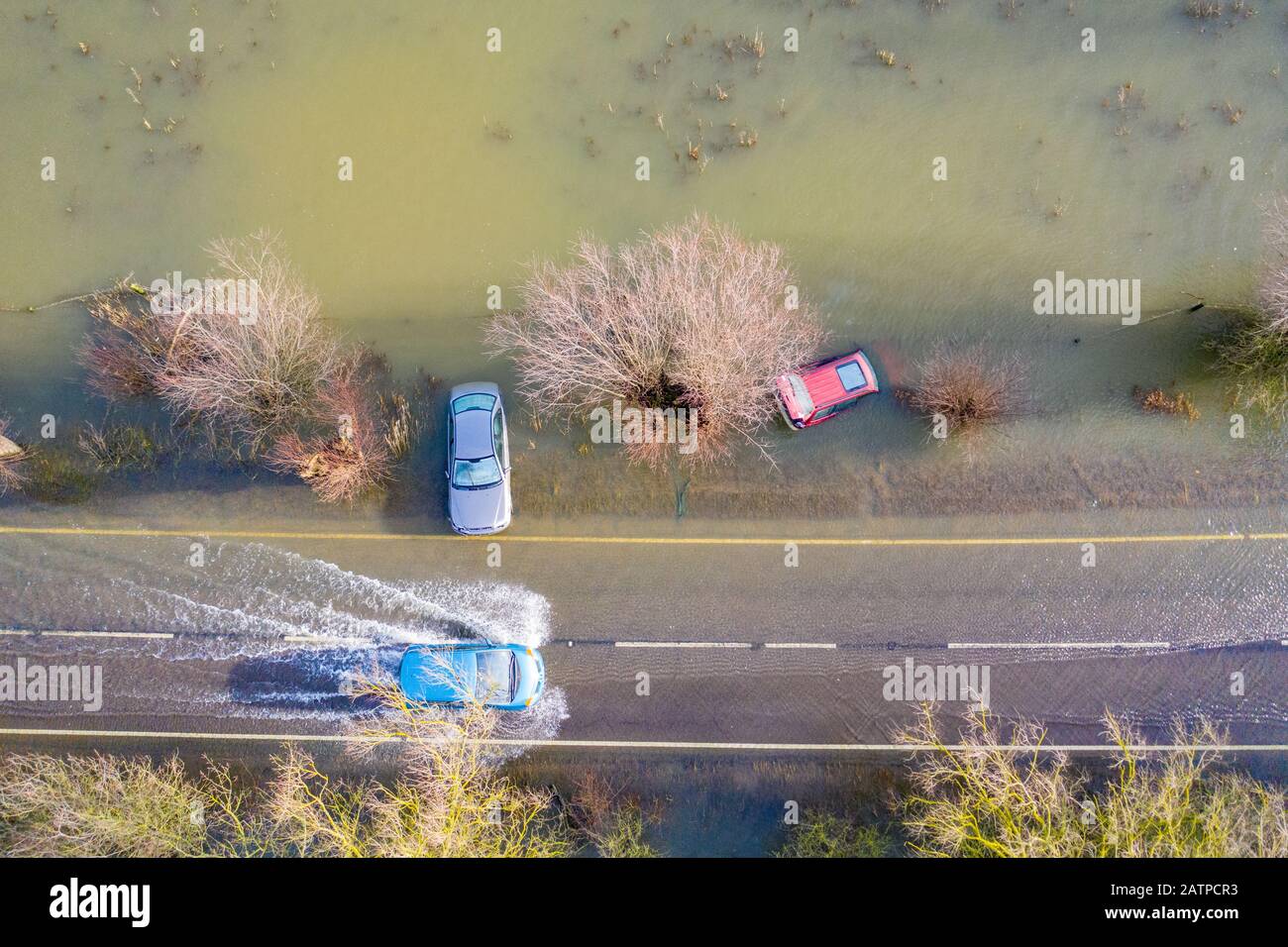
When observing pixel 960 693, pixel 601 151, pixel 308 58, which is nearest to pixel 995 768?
pixel 960 693

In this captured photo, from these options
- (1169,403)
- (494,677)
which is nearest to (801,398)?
(1169,403)

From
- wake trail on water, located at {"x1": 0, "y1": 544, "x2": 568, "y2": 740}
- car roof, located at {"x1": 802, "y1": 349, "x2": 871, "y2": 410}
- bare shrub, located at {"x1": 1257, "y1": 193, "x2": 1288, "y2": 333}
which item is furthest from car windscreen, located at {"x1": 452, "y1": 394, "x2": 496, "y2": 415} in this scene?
bare shrub, located at {"x1": 1257, "y1": 193, "x2": 1288, "y2": 333}

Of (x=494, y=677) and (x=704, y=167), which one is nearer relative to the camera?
(x=494, y=677)

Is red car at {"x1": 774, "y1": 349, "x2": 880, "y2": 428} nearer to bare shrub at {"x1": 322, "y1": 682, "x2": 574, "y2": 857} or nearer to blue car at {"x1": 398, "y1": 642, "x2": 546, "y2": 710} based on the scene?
blue car at {"x1": 398, "y1": 642, "x2": 546, "y2": 710}

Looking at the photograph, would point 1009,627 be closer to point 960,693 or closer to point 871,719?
point 960,693

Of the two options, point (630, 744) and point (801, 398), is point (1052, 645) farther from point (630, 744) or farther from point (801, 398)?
point (630, 744)

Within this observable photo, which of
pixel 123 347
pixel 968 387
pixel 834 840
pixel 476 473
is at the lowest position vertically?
pixel 834 840

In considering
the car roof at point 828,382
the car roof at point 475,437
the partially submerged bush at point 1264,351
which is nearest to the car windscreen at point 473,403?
the car roof at point 475,437
